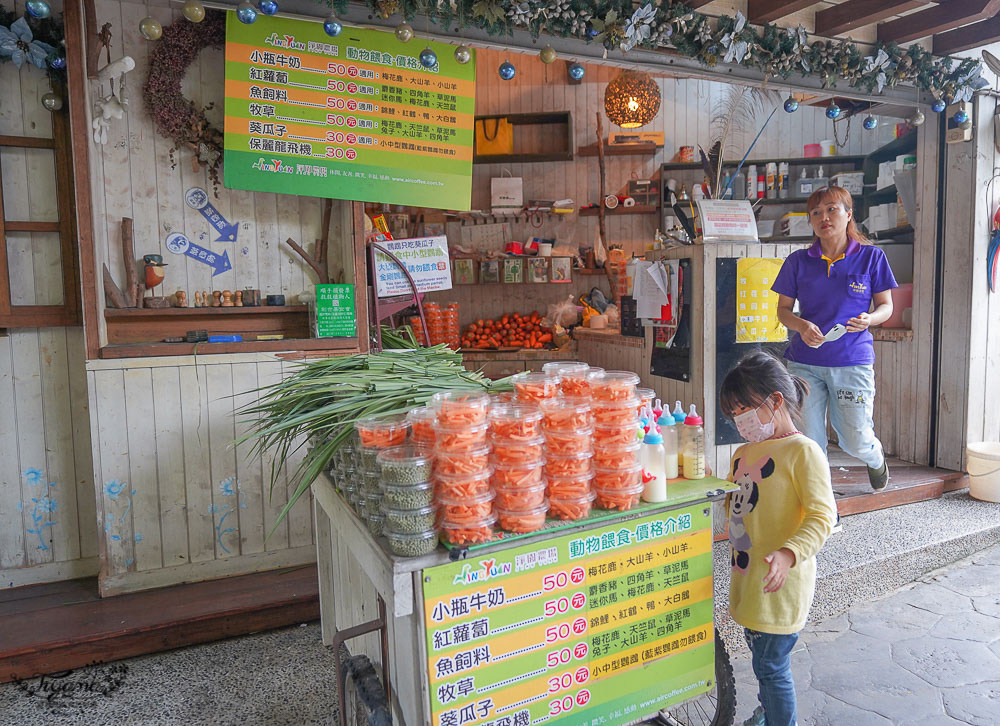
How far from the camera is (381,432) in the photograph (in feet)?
5.10

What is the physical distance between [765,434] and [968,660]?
1.65 meters

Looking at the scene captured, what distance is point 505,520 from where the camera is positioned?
1.52 m

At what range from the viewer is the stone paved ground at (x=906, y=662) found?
87.8 inches

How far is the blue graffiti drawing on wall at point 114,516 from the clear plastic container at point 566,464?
2.41m

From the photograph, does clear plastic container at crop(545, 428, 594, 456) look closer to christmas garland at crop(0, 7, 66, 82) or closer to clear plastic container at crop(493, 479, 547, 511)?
clear plastic container at crop(493, 479, 547, 511)

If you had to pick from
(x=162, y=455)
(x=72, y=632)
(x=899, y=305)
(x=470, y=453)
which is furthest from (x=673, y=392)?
(x=72, y=632)

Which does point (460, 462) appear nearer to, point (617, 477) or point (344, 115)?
point (617, 477)

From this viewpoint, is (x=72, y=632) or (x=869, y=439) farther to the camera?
(x=869, y=439)

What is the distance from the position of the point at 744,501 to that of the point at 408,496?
0.98 m

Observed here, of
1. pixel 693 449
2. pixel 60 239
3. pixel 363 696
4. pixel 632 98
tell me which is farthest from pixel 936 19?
pixel 60 239

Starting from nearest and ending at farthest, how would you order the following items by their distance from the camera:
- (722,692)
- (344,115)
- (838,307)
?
(722,692) < (838,307) < (344,115)

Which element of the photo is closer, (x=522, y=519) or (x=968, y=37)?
(x=522, y=519)

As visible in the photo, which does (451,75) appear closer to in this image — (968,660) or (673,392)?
(673,392)

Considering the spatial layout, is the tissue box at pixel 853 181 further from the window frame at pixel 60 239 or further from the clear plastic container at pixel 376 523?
the window frame at pixel 60 239
